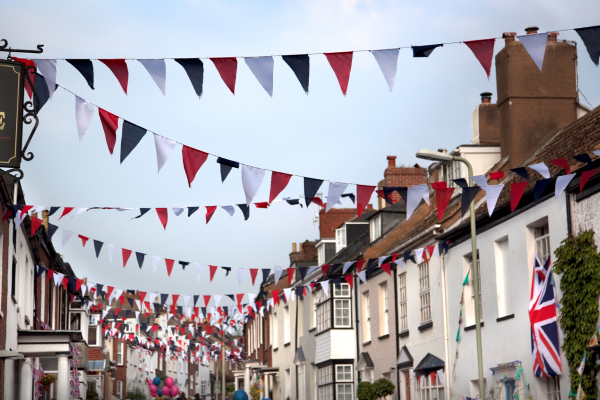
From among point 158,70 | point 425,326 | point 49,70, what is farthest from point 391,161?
point 49,70

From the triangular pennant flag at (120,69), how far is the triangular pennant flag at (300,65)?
172 centimetres

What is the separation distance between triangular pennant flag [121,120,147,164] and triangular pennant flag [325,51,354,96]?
7.55 ft

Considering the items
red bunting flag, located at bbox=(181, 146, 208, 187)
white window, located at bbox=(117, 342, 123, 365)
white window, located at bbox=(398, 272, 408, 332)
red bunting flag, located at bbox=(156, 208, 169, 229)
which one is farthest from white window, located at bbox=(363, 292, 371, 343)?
white window, located at bbox=(117, 342, 123, 365)

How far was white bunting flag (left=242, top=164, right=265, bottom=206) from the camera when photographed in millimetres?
9594

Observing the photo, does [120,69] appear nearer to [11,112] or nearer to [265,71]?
[11,112]

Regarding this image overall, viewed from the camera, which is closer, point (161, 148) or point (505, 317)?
point (161, 148)

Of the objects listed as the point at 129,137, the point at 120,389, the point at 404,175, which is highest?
the point at 404,175

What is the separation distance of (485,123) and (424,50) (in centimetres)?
1544

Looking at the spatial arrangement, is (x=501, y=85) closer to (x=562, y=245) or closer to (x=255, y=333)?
(x=562, y=245)

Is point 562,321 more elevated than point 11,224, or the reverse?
point 11,224

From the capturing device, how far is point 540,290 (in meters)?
13.5

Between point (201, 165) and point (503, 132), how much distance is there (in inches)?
483

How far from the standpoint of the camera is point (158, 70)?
7.97m

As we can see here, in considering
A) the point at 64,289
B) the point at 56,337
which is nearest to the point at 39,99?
the point at 56,337
